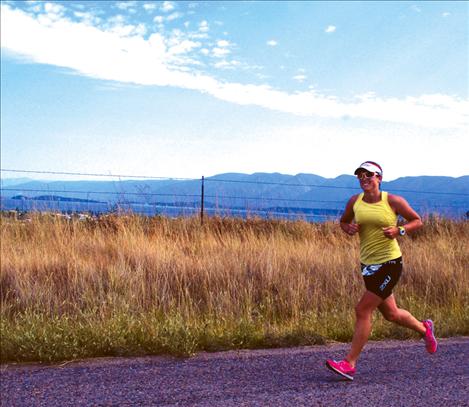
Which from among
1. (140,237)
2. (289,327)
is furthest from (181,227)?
(289,327)

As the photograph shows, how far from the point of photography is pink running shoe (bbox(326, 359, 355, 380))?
5297mm

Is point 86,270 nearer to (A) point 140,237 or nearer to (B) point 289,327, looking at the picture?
(A) point 140,237

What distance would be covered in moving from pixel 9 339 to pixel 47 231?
19.3 ft

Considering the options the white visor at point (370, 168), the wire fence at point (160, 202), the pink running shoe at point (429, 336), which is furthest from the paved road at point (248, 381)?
the wire fence at point (160, 202)

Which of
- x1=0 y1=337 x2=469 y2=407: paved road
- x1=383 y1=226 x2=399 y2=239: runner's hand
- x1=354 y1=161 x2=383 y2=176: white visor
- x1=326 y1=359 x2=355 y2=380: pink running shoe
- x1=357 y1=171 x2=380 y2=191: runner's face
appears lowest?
x1=0 y1=337 x2=469 y2=407: paved road

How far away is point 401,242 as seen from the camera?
13.3 meters

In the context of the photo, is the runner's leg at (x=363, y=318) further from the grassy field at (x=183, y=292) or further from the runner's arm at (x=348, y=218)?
the grassy field at (x=183, y=292)

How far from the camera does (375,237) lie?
5164mm

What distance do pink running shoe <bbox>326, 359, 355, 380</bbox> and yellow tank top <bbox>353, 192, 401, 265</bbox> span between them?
34.3 inches

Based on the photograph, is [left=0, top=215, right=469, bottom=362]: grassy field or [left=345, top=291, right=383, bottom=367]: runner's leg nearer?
[left=345, top=291, right=383, bottom=367]: runner's leg

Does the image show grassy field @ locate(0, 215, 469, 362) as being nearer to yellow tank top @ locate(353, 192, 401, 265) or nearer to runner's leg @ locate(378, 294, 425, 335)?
runner's leg @ locate(378, 294, 425, 335)

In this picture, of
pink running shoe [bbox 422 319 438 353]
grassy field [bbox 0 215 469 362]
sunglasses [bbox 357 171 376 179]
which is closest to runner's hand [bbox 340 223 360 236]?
sunglasses [bbox 357 171 376 179]

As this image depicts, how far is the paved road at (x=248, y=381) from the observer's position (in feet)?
16.0

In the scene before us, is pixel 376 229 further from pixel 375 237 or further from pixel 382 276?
pixel 382 276
